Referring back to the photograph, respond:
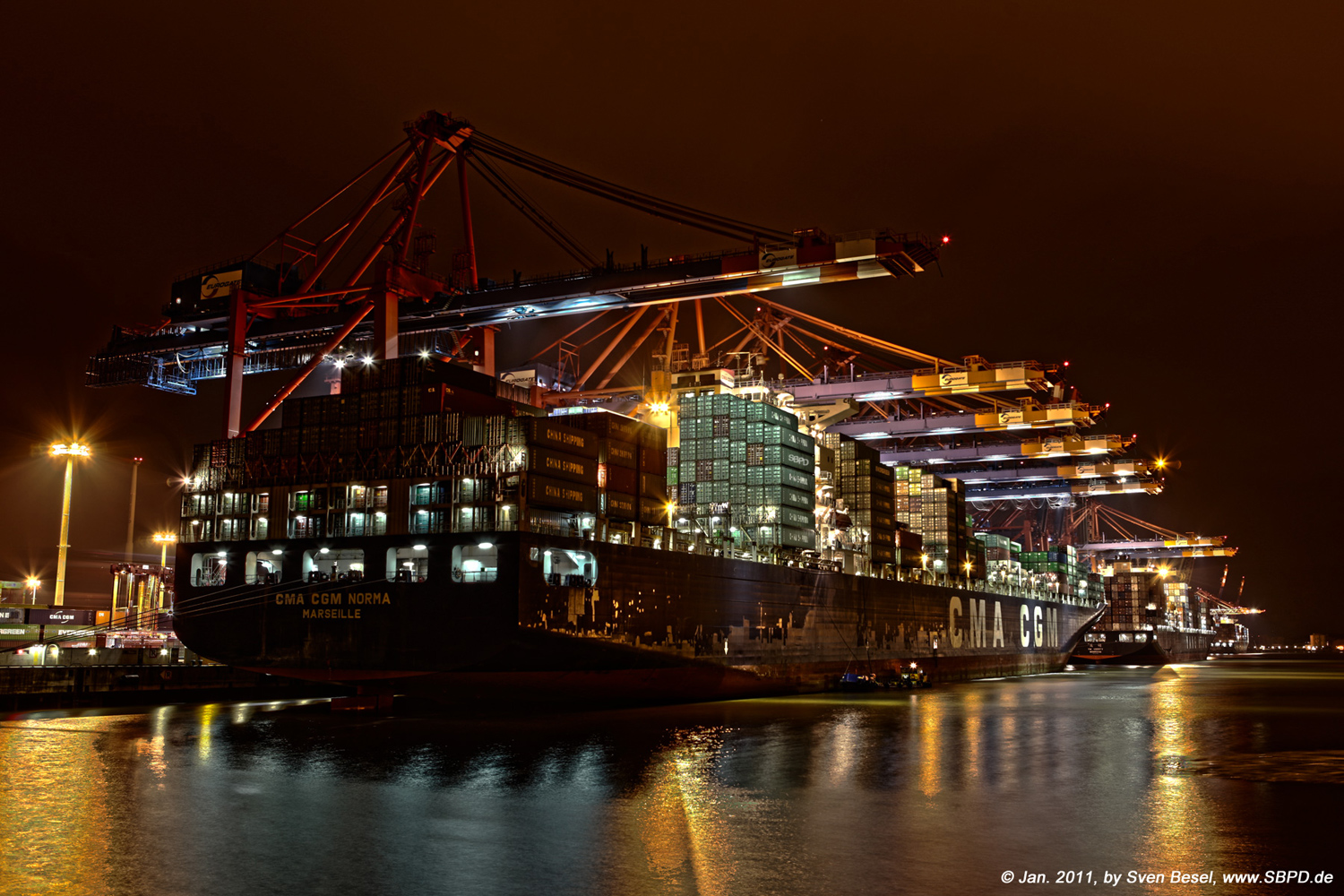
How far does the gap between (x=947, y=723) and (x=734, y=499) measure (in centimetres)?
1715

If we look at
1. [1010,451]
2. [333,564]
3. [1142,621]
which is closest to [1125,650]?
[1142,621]

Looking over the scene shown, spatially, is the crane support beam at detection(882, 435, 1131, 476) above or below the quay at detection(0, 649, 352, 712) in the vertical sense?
above

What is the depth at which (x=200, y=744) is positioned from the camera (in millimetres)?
22906

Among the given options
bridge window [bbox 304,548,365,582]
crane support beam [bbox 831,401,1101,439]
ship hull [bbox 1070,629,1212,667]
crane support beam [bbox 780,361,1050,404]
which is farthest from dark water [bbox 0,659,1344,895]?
ship hull [bbox 1070,629,1212,667]

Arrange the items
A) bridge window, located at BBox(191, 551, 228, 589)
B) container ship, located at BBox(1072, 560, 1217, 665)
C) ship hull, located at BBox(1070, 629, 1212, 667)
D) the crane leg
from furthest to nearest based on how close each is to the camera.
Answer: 1. container ship, located at BBox(1072, 560, 1217, 665)
2. ship hull, located at BBox(1070, 629, 1212, 667)
3. the crane leg
4. bridge window, located at BBox(191, 551, 228, 589)

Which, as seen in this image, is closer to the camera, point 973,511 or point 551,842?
point 551,842

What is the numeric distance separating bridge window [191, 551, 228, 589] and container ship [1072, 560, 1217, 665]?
306 ft

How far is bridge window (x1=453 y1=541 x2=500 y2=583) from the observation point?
31.8 m

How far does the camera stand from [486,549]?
32250 mm

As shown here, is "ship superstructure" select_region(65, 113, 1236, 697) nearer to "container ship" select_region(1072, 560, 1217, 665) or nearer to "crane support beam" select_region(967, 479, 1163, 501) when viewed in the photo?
"crane support beam" select_region(967, 479, 1163, 501)

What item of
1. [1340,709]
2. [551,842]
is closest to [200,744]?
[551,842]

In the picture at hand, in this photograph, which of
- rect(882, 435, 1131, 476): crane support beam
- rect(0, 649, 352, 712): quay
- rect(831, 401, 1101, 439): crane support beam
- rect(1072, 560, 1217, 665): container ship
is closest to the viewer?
rect(0, 649, 352, 712): quay

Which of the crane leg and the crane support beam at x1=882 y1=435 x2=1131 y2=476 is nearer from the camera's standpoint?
the crane leg

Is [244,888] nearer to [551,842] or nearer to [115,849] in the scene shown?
[115,849]
